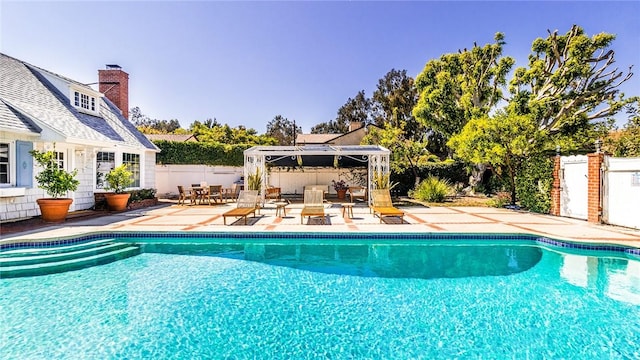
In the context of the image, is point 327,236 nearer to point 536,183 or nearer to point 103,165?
point 536,183

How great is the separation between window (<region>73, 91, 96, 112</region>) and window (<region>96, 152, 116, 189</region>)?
2.46m

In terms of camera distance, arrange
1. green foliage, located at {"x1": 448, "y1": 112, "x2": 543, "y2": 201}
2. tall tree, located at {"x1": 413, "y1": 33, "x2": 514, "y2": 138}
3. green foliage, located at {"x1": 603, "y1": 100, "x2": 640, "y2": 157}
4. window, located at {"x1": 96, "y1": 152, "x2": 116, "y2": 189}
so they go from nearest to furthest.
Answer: green foliage, located at {"x1": 448, "y1": 112, "x2": 543, "y2": 201}, window, located at {"x1": 96, "y1": 152, "x2": 116, "y2": 189}, green foliage, located at {"x1": 603, "y1": 100, "x2": 640, "y2": 157}, tall tree, located at {"x1": 413, "y1": 33, "x2": 514, "y2": 138}

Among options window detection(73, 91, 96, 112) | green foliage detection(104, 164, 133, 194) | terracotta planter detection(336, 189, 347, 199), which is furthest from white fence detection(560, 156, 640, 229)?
window detection(73, 91, 96, 112)

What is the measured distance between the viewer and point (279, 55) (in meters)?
20.7

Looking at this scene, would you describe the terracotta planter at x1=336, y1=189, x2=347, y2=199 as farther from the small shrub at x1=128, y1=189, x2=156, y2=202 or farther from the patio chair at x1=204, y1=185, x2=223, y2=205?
the small shrub at x1=128, y1=189, x2=156, y2=202

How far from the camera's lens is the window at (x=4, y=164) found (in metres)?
10.3

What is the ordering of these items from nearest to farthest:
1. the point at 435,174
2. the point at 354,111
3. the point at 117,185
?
the point at 117,185 → the point at 435,174 → the point at 354,111

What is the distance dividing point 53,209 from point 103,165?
4728 millimetres

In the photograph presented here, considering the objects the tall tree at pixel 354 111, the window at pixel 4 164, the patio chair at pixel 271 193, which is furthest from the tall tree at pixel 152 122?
the window at pixel 4 164

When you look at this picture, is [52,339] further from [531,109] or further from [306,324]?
[531,109]

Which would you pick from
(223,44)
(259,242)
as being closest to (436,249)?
(259,242)

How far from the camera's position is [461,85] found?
72.3ft

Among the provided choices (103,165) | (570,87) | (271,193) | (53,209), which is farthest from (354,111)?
(53,209)

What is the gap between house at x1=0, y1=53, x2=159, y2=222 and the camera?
411 inches
